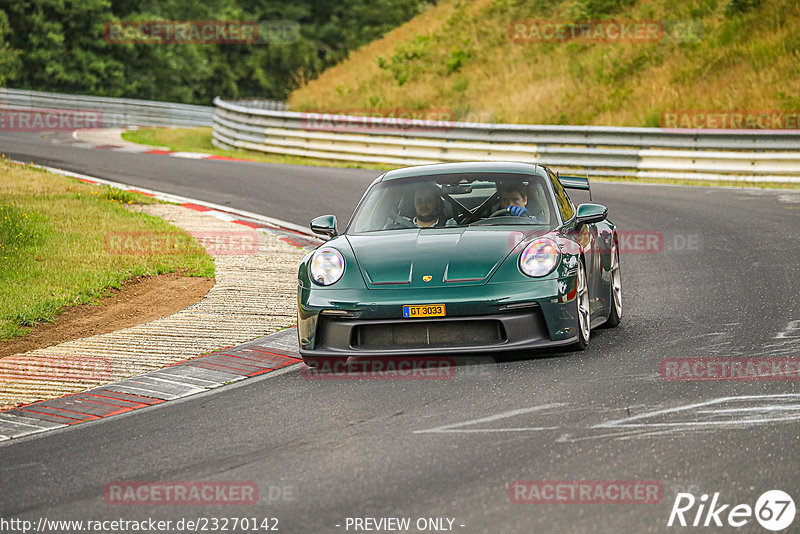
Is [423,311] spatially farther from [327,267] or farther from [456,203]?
[456,203]

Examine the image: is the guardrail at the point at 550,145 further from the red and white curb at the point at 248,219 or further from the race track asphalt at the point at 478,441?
the race track asphalt at the point at 478,441

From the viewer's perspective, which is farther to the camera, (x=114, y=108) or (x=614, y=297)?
(x=114, y=108)

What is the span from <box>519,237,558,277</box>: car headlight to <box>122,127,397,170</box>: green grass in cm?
1557

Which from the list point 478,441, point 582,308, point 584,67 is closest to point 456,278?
point 582,308

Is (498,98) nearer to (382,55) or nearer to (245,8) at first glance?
(382,55)

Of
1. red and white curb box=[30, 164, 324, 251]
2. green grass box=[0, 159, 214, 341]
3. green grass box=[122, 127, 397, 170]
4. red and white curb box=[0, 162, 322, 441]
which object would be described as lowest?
green grass box=[122, 127, 397, 170]

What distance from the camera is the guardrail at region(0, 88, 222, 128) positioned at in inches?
1507

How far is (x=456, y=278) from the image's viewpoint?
7258mm

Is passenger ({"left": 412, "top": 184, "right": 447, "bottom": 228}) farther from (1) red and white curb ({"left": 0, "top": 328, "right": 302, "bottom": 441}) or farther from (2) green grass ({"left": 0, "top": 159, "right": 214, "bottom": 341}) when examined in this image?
(2) green grass ({"left": 0, "top": 159, "right": 214, "bottom": 341})

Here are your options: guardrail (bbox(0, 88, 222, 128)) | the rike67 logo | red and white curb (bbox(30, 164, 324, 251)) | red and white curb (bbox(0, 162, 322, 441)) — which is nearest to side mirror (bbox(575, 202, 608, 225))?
red and white curb (bbox(0, 162, 322, 441))

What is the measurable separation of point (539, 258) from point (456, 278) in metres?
0.59

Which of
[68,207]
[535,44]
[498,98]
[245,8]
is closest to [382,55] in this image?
[535,44]

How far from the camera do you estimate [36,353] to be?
8484mm

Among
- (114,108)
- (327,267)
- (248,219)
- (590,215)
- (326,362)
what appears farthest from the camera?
(114,108)
